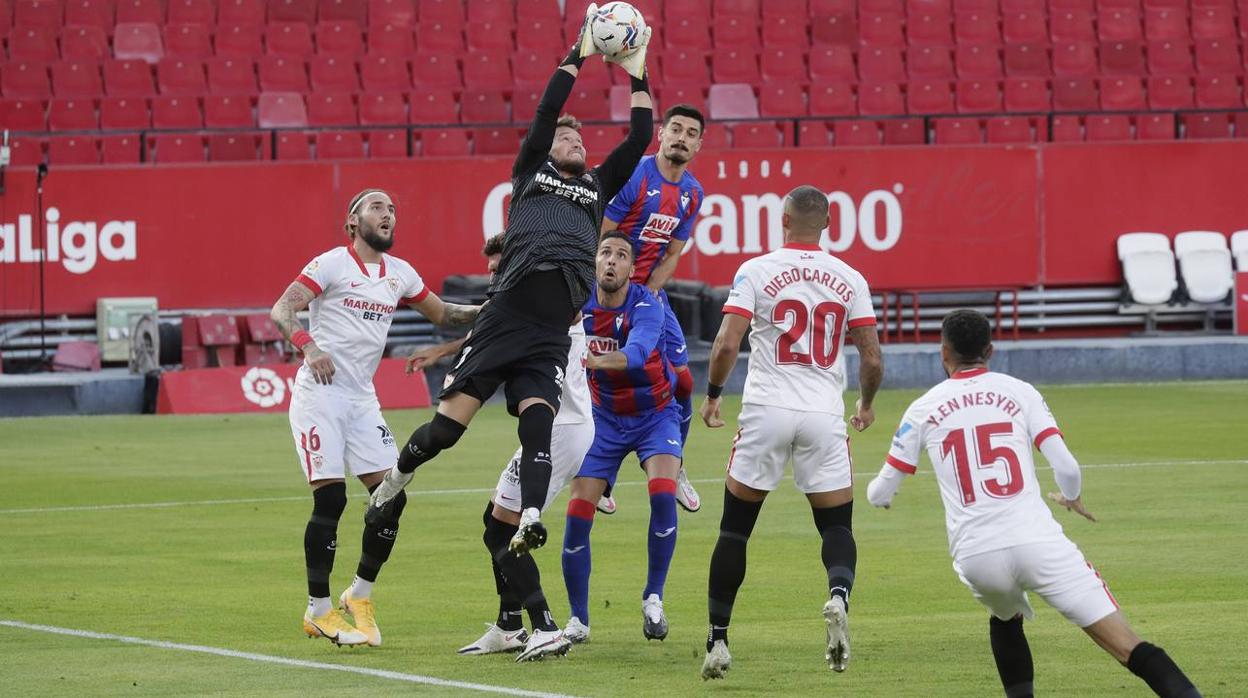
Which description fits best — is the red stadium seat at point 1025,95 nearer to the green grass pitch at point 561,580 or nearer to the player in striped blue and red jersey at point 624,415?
the green grass pitch at point 561,580

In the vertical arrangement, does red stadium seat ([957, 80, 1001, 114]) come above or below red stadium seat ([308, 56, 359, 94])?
below

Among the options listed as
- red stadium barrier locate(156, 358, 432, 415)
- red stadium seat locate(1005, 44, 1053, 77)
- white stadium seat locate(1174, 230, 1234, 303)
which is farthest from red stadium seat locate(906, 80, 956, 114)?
red stadium barrier locate(156, 358, 432, 415)

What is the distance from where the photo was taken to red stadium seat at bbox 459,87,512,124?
1142 inches

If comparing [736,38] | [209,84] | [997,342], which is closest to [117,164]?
[209,84]

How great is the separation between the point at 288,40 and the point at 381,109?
7.89ft

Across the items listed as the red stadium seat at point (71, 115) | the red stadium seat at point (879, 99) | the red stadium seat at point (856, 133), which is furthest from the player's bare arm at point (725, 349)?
the red stadium seat at point (879, 99)

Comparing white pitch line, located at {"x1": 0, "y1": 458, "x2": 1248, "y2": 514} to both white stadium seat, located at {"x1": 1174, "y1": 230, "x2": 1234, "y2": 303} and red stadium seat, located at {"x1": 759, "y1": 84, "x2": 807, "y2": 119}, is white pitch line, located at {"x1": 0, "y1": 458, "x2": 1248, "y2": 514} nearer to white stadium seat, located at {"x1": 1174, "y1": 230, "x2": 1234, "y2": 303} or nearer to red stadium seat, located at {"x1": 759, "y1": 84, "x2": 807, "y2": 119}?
white stadium seat, located at {"x1": 1174, "y1": 230, "x2": 1234, "y2": 303}

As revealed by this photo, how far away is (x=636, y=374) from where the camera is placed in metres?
10.5

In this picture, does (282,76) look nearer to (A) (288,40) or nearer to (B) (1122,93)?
(A) (288,40)

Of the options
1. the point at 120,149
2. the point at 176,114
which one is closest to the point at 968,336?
the point at 120,149

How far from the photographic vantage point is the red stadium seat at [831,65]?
30.9 metres

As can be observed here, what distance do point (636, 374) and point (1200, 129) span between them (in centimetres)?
2167

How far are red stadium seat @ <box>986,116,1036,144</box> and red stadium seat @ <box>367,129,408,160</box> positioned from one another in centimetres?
881

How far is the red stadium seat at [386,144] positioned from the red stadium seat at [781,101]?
5687mm
